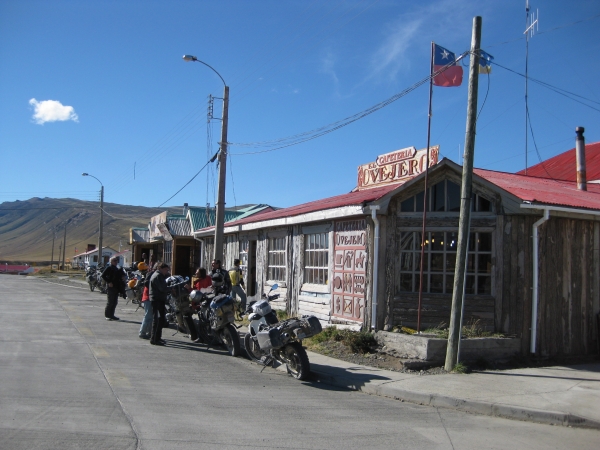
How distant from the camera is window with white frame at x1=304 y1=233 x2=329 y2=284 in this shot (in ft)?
46.5

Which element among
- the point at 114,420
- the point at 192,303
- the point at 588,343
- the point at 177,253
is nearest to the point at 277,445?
the point at 114,420

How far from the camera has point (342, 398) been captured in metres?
8.34

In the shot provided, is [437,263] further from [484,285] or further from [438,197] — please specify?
[438,197]

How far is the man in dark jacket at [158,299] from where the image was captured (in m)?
12.4

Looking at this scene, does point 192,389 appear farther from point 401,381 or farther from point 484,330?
point 484,330

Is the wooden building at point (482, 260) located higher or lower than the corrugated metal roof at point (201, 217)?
lower

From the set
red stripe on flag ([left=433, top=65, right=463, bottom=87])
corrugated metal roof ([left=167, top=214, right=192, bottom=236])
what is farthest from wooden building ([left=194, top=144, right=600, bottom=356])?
corrugated metal roof ([left=167, top=214, right=192, bottom=236])

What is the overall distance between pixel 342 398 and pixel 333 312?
5.16 m

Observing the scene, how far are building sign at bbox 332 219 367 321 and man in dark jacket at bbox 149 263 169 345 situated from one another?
377 centimetres

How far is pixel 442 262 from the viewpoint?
454 inches

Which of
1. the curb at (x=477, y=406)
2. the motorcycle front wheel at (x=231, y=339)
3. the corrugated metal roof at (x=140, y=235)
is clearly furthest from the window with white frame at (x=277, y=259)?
the corrugated metal roof at (x=140, y=235)

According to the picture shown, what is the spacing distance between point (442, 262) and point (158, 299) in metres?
5.87

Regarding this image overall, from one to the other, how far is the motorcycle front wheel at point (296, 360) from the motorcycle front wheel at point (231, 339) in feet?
6.55

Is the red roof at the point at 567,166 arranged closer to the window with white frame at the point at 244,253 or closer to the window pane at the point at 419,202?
the window with white frame at the point at 244,253
